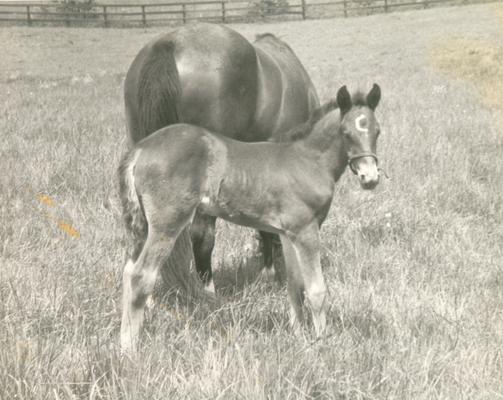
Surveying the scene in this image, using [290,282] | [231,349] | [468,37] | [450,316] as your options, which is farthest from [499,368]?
[468,37]

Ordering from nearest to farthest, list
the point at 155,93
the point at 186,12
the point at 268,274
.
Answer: the point at 155,93, the point at 268,274, the point at 186,12

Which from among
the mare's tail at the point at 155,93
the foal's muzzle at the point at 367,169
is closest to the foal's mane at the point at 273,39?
the mare's tail at the point at 155,93

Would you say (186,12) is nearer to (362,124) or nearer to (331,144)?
(331,144)

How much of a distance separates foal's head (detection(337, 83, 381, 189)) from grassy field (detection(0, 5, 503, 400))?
0.81 m

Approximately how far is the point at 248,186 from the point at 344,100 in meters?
0.68

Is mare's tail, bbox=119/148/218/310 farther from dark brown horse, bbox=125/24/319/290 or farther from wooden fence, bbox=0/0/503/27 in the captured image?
wooden fence, bbox=0/0/503/27

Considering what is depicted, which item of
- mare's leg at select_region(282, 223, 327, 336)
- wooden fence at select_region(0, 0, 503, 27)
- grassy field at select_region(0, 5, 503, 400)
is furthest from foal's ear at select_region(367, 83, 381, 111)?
wooden fence at select_region(0, 0, 503, 27)

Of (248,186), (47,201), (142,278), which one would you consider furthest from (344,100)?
(47,201)

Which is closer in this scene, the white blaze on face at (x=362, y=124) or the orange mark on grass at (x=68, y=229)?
the white blaze on face at (x=362, y=124)

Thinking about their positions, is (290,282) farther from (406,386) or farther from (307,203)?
(406,386)

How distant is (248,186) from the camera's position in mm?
3121

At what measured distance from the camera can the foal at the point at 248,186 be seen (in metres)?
2.93

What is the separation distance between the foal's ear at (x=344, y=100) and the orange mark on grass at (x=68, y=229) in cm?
233

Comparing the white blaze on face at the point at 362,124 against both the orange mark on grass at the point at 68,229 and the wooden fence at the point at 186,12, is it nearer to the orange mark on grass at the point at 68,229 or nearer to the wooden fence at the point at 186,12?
the orange mark on grass at the point at 68,229
